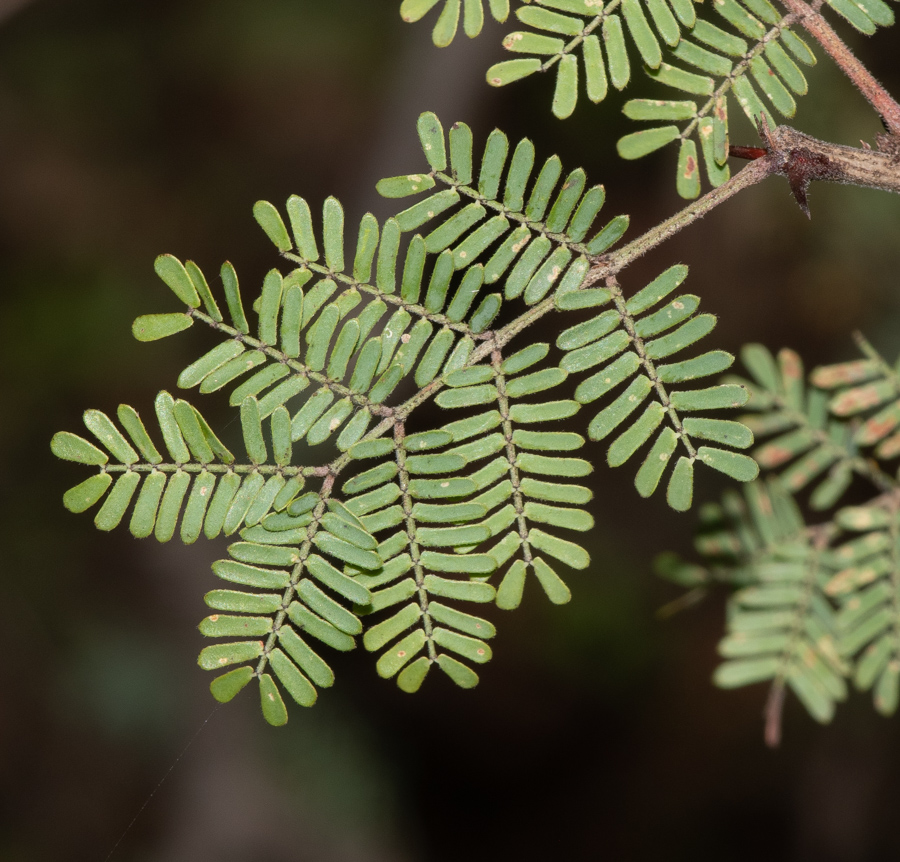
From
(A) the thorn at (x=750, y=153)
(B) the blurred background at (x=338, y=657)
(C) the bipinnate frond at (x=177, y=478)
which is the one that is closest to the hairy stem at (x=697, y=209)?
(A) the thorn at (x=750, y=153)

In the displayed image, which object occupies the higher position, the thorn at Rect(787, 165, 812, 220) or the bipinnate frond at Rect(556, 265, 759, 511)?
the thorn at Rect(787, 165, 812, 220)

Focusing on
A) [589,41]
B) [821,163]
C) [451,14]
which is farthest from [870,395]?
[451,14]

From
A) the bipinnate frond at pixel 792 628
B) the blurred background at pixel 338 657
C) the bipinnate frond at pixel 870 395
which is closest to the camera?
the bipinnate frond at pixel 870 395

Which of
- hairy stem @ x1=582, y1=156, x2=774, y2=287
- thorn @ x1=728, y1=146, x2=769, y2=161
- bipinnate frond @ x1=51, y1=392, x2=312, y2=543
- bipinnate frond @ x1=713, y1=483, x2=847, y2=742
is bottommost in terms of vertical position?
bipinnate frond @ x1=51, y1=392, x2=312, y2=543

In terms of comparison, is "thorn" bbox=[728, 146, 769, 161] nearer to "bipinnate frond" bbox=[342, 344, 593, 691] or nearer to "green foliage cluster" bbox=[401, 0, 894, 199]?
"green foliage cluster" bbox=[401, 0, 894, 199]

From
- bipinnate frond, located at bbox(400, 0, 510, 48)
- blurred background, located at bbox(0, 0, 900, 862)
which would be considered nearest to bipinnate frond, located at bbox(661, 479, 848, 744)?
bipinnate frond, located at bbox(400, 0, 510, 48)

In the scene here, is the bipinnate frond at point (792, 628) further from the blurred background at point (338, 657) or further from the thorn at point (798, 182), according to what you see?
the blurred background at point (338, 657)

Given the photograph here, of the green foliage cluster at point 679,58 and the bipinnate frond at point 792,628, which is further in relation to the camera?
the bipinnate frond at point 792,628
